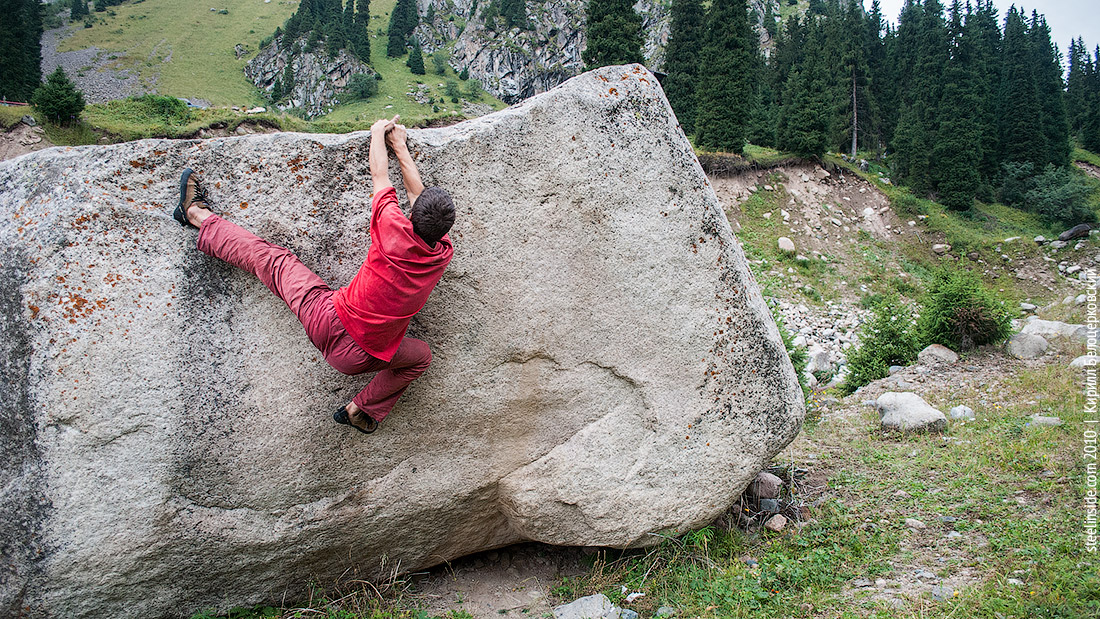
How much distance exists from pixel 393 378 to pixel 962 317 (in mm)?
9239

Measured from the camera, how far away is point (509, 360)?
432 centimetres

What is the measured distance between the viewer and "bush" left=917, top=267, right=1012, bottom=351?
30.7ft

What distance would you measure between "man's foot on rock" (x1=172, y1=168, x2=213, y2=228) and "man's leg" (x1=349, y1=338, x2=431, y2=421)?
58.4 inches

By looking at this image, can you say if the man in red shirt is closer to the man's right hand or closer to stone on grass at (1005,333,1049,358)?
the man's right hand

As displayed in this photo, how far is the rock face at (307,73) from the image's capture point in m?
68.6

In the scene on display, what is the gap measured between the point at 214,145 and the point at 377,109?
208 ft

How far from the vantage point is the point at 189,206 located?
3.85 metres

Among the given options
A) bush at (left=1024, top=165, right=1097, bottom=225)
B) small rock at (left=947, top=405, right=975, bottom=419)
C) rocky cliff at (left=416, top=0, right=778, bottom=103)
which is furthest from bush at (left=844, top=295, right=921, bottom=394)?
rocky cliff at (left=416, top=0, right=778, bottom=103)

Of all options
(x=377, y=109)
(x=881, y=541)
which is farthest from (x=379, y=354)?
(x=377, y=109)

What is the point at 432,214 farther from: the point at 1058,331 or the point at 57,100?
the point at 57,100

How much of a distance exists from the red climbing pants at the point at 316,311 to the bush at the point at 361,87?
226 feet

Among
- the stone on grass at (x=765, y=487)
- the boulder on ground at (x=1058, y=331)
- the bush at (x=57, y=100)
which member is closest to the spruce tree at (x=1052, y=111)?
the boulder on ground at (x=1058, y=331)

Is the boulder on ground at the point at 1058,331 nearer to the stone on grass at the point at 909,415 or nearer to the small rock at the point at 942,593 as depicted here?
the stone on grass at the point at 909,415

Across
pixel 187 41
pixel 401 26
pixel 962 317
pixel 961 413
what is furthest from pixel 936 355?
pixel 187 41
